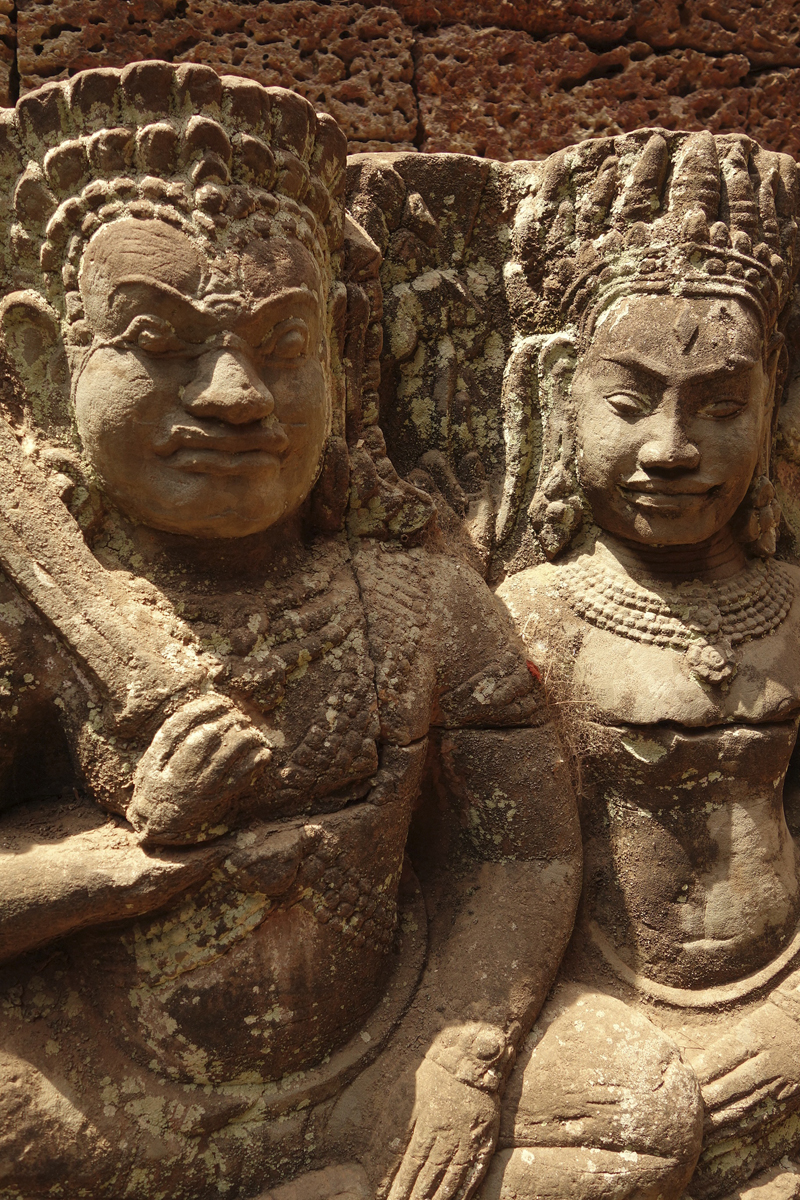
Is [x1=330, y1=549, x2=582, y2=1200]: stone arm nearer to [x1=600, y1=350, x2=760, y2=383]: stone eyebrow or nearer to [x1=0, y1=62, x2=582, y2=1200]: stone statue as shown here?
[x1=0, y1=62, x2=582, y2=1200]: stone statue

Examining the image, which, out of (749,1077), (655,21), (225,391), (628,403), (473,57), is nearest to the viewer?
(225,391)

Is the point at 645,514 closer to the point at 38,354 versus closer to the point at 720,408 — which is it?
the point at 720,408

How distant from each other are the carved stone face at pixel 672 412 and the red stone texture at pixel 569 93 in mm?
1177

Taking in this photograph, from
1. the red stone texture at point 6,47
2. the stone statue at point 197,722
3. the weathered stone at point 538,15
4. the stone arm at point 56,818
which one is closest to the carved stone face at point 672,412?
the stone statue at point 197,722

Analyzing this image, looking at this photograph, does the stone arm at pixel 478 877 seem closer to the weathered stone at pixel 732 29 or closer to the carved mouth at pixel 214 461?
the carved mouth at pixel 214 461

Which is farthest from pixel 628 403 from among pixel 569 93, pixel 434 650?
pixel 569 93

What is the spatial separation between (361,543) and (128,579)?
0.56 m

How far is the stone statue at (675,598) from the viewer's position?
2.27 meters

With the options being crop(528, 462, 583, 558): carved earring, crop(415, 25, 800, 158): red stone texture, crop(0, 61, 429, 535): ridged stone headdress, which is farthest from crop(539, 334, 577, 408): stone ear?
crop(415, 25, 800, 158): red stone texture

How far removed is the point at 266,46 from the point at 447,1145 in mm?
2927

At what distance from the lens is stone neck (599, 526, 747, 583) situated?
2.49 metres

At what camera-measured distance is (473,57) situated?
3150 millimetres

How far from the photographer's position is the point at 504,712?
2.24 meters

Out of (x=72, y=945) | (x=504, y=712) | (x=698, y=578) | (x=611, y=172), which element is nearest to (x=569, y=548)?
(x=698, y=578)
